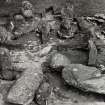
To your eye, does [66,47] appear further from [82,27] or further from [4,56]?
[4,56]

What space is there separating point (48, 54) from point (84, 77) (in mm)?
788

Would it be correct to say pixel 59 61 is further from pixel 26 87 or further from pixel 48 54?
pixel 26 87

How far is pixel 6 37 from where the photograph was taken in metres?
3.27

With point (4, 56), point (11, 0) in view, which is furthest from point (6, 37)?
point (11, 0)

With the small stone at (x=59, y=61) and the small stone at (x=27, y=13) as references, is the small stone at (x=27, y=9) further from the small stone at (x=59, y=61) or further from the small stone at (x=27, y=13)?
the small stone at (x=59, y=61)

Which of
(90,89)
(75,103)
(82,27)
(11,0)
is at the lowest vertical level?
(75,103)

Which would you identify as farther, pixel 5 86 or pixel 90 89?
pixel 5 86

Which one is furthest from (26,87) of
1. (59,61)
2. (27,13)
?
(27,13)

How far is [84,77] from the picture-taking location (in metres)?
2.55

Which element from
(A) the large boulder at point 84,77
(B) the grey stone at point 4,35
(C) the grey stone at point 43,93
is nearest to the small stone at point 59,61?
(A) the large boulder at point 84,77

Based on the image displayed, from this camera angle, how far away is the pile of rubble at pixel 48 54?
8.20ft

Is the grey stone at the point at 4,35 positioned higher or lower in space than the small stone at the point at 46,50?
higher

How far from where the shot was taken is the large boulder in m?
2.46

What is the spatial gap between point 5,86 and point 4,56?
0.40m
